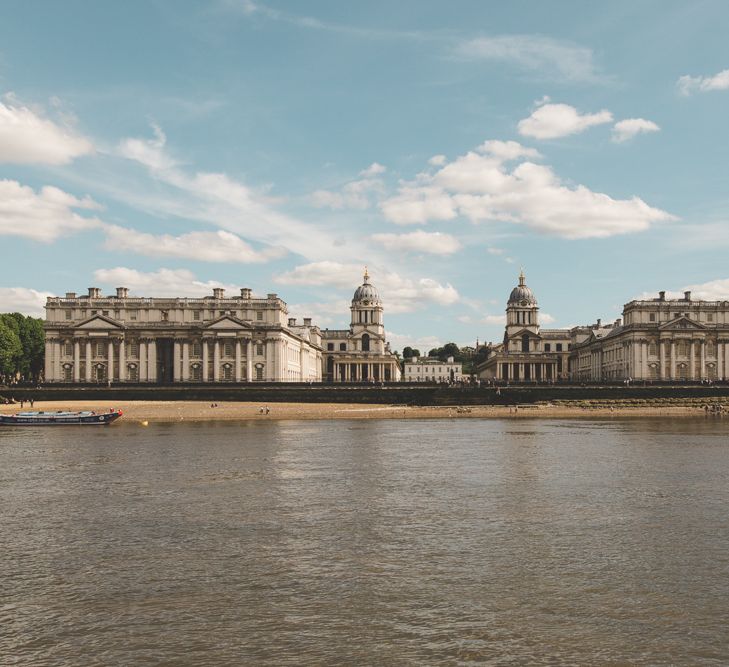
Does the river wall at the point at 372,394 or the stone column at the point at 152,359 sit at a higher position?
the stone column at the point at 152,359

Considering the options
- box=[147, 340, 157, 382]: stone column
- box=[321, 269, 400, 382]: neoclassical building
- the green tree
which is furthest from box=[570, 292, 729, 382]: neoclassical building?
the green tree

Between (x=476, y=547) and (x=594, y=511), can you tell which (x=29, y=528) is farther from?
(x=594, y=511)

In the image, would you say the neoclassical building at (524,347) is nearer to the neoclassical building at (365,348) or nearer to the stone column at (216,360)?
the neoclassical building at (365,348)

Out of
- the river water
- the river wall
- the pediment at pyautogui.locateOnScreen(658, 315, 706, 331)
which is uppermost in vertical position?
the pediment at pyautogui.locateOnScreen(658, 315, 706, 331)

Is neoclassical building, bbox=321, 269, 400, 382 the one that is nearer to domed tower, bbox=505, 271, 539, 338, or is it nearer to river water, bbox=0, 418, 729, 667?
domed tower, bbox=505, 271, 539, 338

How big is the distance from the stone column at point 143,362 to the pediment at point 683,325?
79.2 meters

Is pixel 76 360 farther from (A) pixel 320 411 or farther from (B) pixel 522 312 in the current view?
(B) pixel 522 312

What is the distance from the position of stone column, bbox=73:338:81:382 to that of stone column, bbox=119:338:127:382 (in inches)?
227

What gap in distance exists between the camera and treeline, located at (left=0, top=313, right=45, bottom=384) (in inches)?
4340

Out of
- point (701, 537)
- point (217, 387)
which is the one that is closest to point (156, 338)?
point (217, 387)

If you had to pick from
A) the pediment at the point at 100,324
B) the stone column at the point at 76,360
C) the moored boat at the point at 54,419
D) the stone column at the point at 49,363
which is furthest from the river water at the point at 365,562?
the stone column at the point at 49,363

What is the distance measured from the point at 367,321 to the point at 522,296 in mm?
32258

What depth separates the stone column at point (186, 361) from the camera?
119 meters

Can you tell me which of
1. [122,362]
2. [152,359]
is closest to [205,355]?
[152,359]
